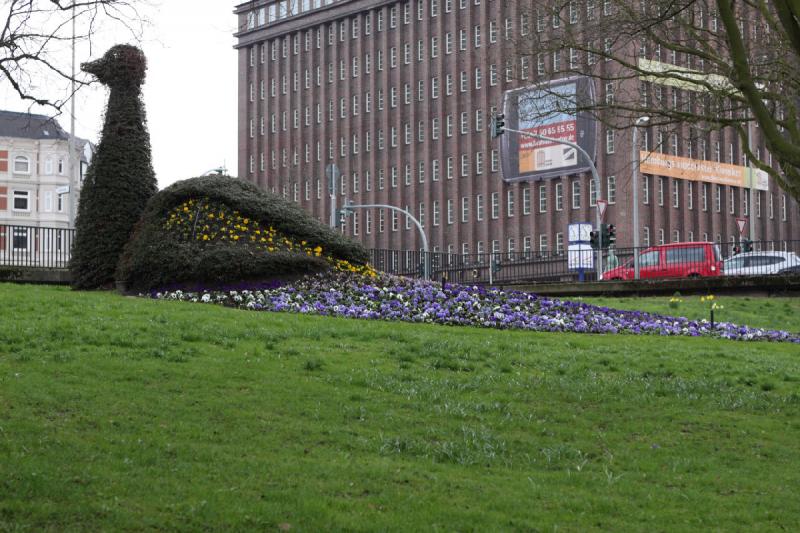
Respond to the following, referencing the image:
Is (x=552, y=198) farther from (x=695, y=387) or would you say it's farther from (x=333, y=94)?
(x=695, y=387)

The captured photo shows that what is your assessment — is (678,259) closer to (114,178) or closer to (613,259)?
(613,259)

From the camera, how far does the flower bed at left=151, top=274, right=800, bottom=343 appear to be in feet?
64.7

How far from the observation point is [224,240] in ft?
73.8

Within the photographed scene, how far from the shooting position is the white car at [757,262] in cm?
3606

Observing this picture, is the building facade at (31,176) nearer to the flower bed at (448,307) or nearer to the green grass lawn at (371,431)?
the flower bed at (448,307)

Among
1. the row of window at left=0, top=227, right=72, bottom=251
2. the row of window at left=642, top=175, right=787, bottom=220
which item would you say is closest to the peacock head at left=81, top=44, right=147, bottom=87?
the row of window at left=0, top=227, right=72, bottom=251

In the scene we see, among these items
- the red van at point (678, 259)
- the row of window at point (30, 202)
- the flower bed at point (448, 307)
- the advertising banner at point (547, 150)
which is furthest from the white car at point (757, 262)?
the row of window at point (30, 202)

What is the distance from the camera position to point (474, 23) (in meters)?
84.9

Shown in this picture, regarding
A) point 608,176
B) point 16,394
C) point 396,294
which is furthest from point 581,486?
point 608,176

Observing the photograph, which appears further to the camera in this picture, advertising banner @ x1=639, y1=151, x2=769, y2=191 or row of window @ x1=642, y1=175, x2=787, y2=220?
row of window @ x1=642, y1=175, x2=787, y2=220

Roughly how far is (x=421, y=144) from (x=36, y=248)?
207 ft

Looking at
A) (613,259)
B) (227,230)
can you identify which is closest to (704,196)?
(613,259)

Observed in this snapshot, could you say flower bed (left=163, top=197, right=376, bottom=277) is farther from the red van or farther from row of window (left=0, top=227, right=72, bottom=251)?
the red van

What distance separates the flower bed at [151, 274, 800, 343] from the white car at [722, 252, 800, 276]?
1457 centimetres
